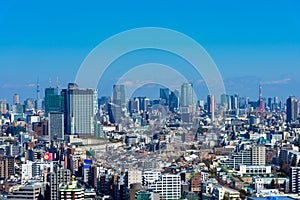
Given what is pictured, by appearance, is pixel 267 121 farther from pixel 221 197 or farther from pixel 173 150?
pixel 221 197

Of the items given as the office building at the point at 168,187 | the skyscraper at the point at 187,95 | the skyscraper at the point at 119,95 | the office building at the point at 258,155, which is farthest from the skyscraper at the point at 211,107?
the office building at the point at 168,187

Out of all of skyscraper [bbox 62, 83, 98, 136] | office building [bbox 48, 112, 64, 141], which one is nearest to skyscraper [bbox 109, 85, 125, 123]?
skyscraper [bbox 62, 83, 98, 136]

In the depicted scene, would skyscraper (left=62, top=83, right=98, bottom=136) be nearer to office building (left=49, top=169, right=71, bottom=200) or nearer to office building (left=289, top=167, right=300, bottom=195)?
office building (left=289, top=167, right=300, bottom=195)

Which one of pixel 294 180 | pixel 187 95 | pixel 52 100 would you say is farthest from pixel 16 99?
pixel 294 180

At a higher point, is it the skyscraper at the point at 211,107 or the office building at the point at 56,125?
the skyscraper at the point at 211,107

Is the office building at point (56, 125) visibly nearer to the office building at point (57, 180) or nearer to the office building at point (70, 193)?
the office building at point (57, 180)
